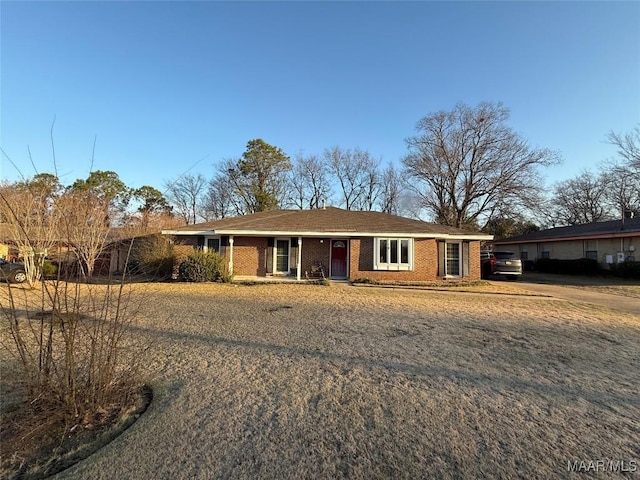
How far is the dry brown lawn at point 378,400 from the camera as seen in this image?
8.86 ft

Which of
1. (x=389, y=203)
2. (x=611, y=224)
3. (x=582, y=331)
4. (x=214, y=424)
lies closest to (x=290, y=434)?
(x=214, y=424)

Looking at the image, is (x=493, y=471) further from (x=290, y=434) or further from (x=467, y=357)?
(x=467, y=357)

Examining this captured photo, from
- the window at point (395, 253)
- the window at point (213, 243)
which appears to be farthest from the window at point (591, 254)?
the window at point (213, 243)

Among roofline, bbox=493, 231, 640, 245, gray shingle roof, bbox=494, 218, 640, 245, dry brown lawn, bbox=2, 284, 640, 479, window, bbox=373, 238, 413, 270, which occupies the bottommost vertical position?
dry brown lawn, bbox=2, 284, 640, 479

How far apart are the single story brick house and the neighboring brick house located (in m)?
10.1

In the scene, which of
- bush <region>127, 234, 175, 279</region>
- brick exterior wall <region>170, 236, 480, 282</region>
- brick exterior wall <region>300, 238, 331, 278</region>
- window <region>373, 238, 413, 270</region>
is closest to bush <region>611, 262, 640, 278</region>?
brick exterior wall <region>170, 236, 480, 282</region>

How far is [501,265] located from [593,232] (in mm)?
9221

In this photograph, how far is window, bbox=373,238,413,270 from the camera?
54.2 feet

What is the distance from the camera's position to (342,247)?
58.3 feet

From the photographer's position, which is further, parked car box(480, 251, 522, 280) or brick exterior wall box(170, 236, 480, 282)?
parked car box(480, 251, 522, 280)

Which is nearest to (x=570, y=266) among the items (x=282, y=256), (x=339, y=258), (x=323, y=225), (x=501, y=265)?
(x=501, y=265)

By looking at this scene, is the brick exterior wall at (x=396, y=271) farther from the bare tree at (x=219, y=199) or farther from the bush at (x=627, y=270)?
the bare tree at (x=219, y=199)

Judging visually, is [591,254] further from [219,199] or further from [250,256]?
[219,199]

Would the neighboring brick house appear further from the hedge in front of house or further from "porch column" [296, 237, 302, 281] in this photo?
the hedge in front of house
